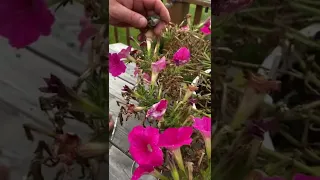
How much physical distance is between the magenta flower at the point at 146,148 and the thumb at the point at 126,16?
39 centimetres

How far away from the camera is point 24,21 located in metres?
0.32

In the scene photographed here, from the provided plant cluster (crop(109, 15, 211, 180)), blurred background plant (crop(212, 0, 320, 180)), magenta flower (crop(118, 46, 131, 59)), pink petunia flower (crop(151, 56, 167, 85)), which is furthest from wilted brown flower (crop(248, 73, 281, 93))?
magenta flower (crop(118, 46, 131, 59))

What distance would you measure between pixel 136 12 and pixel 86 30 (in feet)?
2.32

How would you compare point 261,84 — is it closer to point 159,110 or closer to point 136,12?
point 159,110

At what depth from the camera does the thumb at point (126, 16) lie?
0.92 metres

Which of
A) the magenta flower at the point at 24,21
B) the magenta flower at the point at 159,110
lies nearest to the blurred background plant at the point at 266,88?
the magenta flower at the point at 24,21

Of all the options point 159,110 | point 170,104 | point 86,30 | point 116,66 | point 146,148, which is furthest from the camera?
point 116,66

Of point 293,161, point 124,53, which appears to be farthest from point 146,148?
point 124,53

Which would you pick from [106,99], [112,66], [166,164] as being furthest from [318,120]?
[112,66]

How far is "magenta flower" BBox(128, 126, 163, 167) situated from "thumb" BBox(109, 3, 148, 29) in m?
0.39

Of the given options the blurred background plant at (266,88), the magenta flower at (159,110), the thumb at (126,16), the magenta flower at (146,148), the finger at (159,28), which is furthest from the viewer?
the finger at (159,28)

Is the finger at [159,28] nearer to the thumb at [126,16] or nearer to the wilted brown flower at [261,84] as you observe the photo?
the thumb at [126,16]

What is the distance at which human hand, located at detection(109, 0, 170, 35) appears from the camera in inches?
36.7

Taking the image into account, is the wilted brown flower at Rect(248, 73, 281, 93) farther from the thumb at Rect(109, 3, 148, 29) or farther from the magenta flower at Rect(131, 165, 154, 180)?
the thumb at Rect(109, 3, 148, 29)
